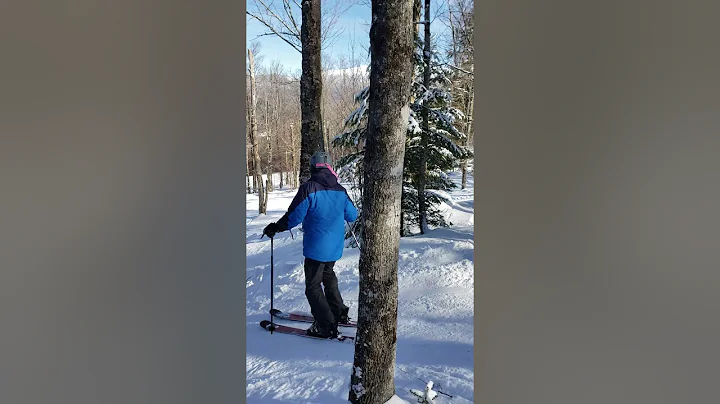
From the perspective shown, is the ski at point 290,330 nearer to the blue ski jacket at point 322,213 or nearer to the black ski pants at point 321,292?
the black ski pants at point 321,292

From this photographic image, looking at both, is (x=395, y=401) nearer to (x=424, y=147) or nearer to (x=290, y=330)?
(x=290, y=330)

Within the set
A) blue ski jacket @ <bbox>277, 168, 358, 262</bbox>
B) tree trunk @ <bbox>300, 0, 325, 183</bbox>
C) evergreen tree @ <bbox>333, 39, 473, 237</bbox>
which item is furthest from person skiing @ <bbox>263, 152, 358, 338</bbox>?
evergreen tree @ <bbox>333, 39, 473, 237</bbox>

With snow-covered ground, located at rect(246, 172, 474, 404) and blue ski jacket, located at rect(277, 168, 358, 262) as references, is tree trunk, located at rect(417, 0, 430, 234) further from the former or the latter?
blue ski jacket, located at rect(277, 168, 358, 262)

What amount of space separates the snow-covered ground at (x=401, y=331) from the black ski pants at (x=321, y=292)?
138mm

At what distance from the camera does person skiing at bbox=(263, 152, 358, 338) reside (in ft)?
8.21

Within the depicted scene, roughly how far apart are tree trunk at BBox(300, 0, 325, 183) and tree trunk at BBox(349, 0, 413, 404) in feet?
5.64

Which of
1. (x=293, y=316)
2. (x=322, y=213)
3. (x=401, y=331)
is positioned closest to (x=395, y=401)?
(x=401, y=331)

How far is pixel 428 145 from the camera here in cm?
497
